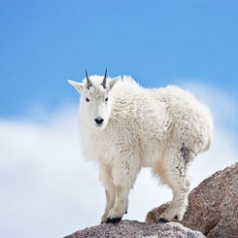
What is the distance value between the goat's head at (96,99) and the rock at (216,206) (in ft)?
10.7

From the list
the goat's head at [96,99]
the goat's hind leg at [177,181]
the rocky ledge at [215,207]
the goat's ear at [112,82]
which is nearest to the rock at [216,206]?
the rocky ledge at [215,207]

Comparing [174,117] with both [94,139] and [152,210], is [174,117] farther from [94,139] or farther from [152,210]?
[152,210]

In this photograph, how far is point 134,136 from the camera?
13.2 meters

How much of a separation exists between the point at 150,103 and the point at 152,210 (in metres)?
2.84

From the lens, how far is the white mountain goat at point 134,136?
1302 centimetres

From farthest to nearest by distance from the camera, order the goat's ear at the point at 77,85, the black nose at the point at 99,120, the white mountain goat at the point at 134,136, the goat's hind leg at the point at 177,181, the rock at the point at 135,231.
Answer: the goat's hind leg at the point at 177,181, the goat's ear at the point at 77,85, the white mountain goat at the point at 134,136, the rock at the point at 135,231, the black nose at the point at 99,120

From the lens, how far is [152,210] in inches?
607

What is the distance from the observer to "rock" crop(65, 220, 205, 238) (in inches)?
504

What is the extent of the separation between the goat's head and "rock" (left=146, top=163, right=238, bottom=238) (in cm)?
326

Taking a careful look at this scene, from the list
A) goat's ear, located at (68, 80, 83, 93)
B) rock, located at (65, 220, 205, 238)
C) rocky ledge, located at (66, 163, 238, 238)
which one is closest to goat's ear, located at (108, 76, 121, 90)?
goat's ear, located at (68, 80, 83, 93)

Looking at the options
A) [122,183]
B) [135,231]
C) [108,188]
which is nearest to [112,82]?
[122,183]

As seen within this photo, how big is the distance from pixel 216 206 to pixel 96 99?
377 cm

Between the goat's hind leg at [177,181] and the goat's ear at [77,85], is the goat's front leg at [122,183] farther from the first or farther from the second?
the goat's ear at [77,85]

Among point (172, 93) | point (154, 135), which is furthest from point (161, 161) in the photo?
point (172, 93)
